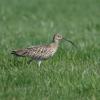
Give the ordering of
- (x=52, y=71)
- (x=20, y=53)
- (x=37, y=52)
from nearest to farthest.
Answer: (x=52, y=71) → (x=20, y=53) → (x=37, y=52)

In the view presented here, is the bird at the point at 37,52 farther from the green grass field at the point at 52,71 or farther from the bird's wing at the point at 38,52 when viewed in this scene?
the green grass field at the point at 52,71

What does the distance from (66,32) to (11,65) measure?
23.7 ft

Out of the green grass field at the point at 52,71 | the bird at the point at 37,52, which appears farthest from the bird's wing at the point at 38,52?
the green grass field at the point at 52,71

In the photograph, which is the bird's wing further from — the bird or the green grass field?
the green grass field

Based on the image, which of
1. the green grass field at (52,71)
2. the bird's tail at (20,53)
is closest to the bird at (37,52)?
the bird's tail at (20,53)

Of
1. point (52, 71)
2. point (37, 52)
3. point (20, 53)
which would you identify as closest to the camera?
point (52, 71)

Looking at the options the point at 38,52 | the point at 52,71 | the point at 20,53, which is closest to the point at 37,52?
the point at 38,52

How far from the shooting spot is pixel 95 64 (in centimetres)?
1012

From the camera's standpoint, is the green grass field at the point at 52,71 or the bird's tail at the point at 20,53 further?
the bird's tail at the point at 20,53

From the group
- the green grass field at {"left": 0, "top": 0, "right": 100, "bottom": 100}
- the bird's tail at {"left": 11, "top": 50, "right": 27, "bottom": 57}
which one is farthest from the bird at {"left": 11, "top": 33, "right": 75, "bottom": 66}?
the green grass field at {"left": 0, "top": 0, "right": 100, "bottom": 100}

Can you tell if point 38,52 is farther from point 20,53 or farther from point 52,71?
point 52,71

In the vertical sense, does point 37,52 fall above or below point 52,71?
above

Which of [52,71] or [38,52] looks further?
[38,52]

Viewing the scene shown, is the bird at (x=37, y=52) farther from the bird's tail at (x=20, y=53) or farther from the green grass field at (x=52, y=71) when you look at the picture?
the green grass field at (x=52, y=71)
